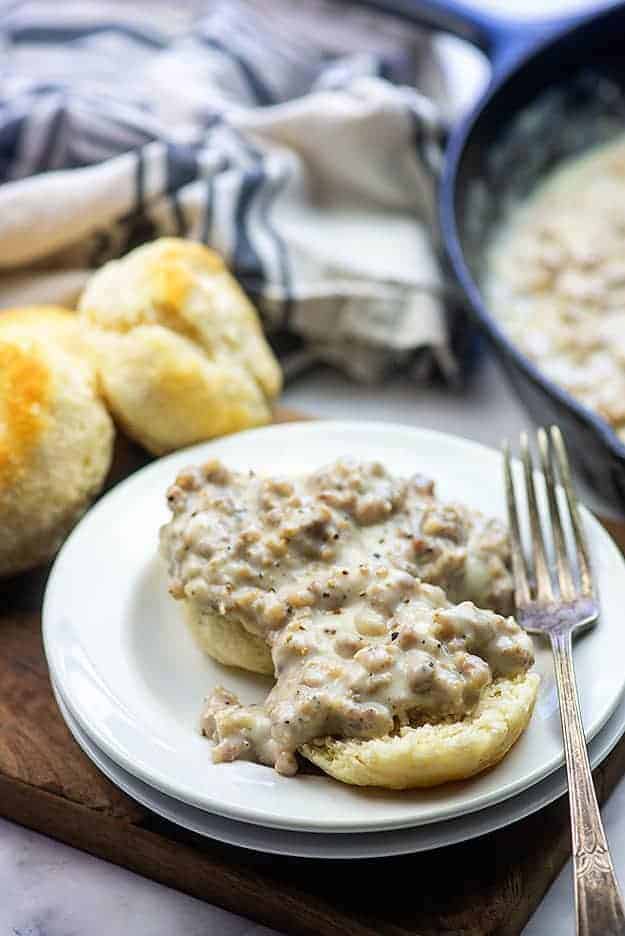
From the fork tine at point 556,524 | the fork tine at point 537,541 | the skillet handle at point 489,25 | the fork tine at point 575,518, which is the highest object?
the skillet handle at point 489,25

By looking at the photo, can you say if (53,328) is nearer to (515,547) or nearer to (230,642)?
(230,642)

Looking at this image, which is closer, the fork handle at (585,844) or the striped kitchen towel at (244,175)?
the fork handle at (585,844)

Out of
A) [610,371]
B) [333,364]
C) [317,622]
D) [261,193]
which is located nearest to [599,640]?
[317,622]

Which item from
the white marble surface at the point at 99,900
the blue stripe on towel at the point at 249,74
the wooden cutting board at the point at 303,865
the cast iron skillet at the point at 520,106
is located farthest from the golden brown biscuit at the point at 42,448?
the blue stripe on towel at the point at 249,74

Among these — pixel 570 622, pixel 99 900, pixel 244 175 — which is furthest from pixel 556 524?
pixel 244 175

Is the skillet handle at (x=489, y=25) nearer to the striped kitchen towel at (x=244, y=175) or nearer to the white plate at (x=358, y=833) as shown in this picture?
the striped kitchen towel at (x=244, y=175)

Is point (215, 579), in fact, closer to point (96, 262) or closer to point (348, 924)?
point (348, 924)

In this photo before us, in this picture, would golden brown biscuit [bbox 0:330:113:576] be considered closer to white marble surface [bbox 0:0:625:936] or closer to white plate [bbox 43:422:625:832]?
white plate [bbox 43:422:625:832]
